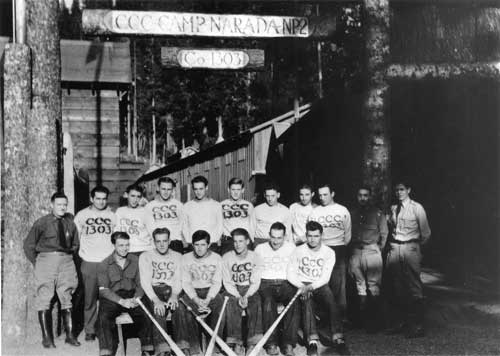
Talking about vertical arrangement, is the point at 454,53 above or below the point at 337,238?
above

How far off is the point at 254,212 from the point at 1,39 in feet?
16.1

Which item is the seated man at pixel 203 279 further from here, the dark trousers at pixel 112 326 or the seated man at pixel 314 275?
the seated man at pixel 314 275

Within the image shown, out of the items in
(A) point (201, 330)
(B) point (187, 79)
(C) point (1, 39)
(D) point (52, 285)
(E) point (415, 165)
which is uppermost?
(B) point (187, 79)

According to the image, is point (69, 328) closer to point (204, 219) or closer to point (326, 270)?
point (204, 219)

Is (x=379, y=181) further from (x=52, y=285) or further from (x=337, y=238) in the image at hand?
(x=52, y=285)

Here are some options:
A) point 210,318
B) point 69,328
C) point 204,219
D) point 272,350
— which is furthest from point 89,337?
point 272,350

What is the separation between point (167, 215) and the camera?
24.1 feet

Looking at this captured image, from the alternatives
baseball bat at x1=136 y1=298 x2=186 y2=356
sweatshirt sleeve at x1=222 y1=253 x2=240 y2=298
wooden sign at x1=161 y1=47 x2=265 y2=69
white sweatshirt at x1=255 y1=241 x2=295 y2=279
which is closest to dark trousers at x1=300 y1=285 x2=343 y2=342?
white sweatshirt at x1=255 y1=241 x2=295 y2=279

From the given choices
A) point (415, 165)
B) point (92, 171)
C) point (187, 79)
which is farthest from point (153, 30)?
point (187, 79)

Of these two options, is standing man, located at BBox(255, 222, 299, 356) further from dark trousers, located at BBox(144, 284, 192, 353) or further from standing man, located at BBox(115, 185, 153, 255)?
standing man, located at BBox(115, 185, 153, 255)

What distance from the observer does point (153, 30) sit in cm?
703

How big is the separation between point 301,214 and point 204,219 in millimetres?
1112

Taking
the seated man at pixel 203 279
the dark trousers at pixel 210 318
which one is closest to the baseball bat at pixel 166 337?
the dark trousers at pixel 210 318

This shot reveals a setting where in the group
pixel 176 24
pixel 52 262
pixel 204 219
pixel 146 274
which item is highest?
pixel 176 24
